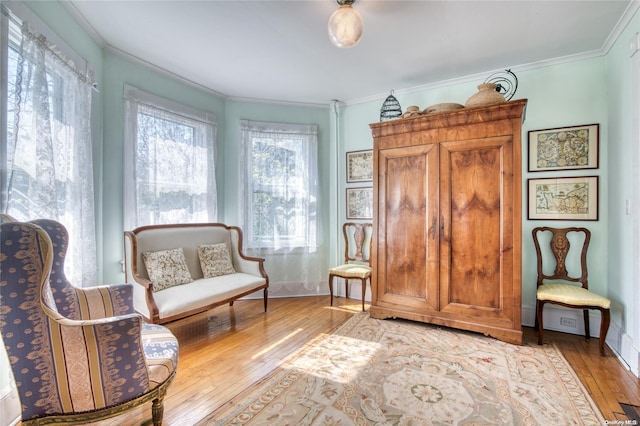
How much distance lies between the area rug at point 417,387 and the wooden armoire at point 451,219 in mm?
326

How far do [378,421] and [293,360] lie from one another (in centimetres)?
81

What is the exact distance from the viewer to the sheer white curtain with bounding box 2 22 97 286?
62.0 inches

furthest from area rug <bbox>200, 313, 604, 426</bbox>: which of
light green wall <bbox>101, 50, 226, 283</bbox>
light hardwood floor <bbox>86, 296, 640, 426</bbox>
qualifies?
light green wall <bbox>101, 50, 226, 283</bbox>

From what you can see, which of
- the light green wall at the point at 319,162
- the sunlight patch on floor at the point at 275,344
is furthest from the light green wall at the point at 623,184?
the light green wall at the point at 319,162

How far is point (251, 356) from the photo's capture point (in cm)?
221

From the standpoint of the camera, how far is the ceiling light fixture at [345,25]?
5.87 ft

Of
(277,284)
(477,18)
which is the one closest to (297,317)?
(277,284)

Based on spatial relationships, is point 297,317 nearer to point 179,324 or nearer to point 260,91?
point 179,324

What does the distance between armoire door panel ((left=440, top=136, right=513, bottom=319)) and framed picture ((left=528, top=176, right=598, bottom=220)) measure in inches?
25.5

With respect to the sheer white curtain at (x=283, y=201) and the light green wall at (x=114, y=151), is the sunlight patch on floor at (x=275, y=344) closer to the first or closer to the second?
the sheer white curtain at (x=283, y=201)

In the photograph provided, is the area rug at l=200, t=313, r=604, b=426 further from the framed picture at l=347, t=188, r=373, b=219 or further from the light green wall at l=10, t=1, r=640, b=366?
the framed picture at l=347, t=188, r=373, b=219

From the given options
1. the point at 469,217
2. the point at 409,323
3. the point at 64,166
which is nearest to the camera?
the point at 64,166

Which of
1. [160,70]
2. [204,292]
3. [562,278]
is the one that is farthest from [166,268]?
[562,278]

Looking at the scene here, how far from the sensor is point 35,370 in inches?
44.8
